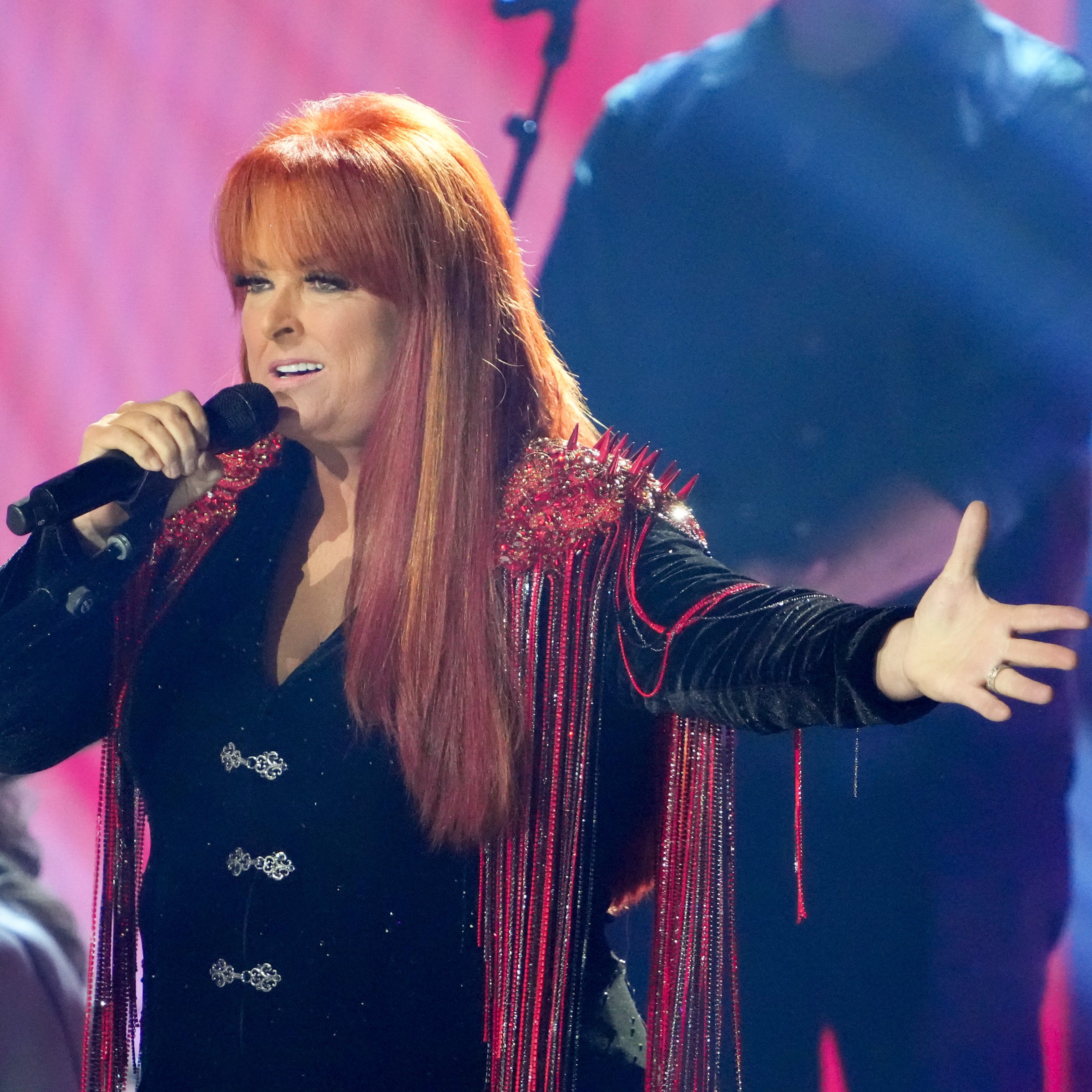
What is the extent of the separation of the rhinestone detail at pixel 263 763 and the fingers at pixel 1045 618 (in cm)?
61

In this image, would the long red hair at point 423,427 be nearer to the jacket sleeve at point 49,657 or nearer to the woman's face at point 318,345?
the woman's face at point 318,345

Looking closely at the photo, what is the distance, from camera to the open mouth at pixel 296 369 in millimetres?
1109

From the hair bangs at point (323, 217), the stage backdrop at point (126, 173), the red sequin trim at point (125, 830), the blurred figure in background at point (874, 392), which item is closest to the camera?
the hair bangs at point (323, 217)

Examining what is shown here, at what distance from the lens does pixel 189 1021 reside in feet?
3.51

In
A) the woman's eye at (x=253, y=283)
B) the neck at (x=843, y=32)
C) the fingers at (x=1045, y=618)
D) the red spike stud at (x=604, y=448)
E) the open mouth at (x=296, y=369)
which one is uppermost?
the neck at (x=843, y=32)

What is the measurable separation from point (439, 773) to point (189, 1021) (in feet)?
1.04

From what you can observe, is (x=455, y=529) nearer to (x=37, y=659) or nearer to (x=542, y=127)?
(x=37, y=659)

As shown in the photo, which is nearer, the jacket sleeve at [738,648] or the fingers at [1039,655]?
the fingers at [1039,655]

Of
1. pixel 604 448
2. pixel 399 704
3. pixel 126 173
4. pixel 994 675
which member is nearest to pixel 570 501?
pixel 604 448

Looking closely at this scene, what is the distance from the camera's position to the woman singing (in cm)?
104

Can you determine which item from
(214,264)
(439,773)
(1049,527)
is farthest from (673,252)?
(439,773)

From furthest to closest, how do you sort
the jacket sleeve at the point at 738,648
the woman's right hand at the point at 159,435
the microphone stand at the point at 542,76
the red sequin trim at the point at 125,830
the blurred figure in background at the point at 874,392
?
the microphone stand at the point at 542,76
the blurred figure in background at the point at 874,392
the red sequin trim at the point at 125,830
the woman's right hand at the point at 159,435
the jacket sleeve at the point at 738,648

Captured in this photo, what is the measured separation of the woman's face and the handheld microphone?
0.10ft

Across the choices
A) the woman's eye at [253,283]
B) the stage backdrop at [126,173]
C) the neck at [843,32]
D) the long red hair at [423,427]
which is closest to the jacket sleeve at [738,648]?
the long red hair at [423,427]
